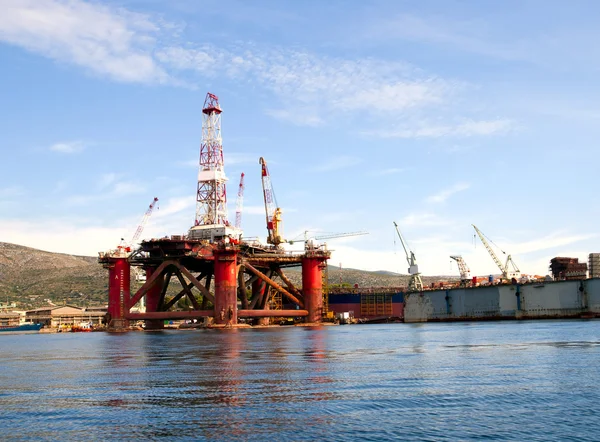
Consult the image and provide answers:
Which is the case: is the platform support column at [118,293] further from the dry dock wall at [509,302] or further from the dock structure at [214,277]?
the dry dock wall at [509,302]

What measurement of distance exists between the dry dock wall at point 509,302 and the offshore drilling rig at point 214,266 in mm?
34804

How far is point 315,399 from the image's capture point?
31.2 meters

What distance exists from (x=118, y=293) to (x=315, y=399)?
11178cm

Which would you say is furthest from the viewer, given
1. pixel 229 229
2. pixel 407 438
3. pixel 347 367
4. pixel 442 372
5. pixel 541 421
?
pixel 229 229

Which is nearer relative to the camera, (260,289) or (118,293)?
(118,293)

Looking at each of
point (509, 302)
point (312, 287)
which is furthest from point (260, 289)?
point (509, 302)

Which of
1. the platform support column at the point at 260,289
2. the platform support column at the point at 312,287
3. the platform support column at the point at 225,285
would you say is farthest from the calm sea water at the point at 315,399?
the platform support column at the point at 260,289

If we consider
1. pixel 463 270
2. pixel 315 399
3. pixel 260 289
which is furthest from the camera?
pixel 463 270

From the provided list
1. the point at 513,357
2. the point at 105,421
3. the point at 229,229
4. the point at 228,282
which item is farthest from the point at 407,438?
the point at 229,229

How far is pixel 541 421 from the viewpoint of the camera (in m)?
25.6

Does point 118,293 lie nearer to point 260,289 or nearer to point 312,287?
point 260,289

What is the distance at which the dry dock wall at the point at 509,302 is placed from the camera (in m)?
132

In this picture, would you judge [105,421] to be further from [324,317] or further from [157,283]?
[324,317]

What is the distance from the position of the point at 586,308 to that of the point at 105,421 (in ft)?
404
